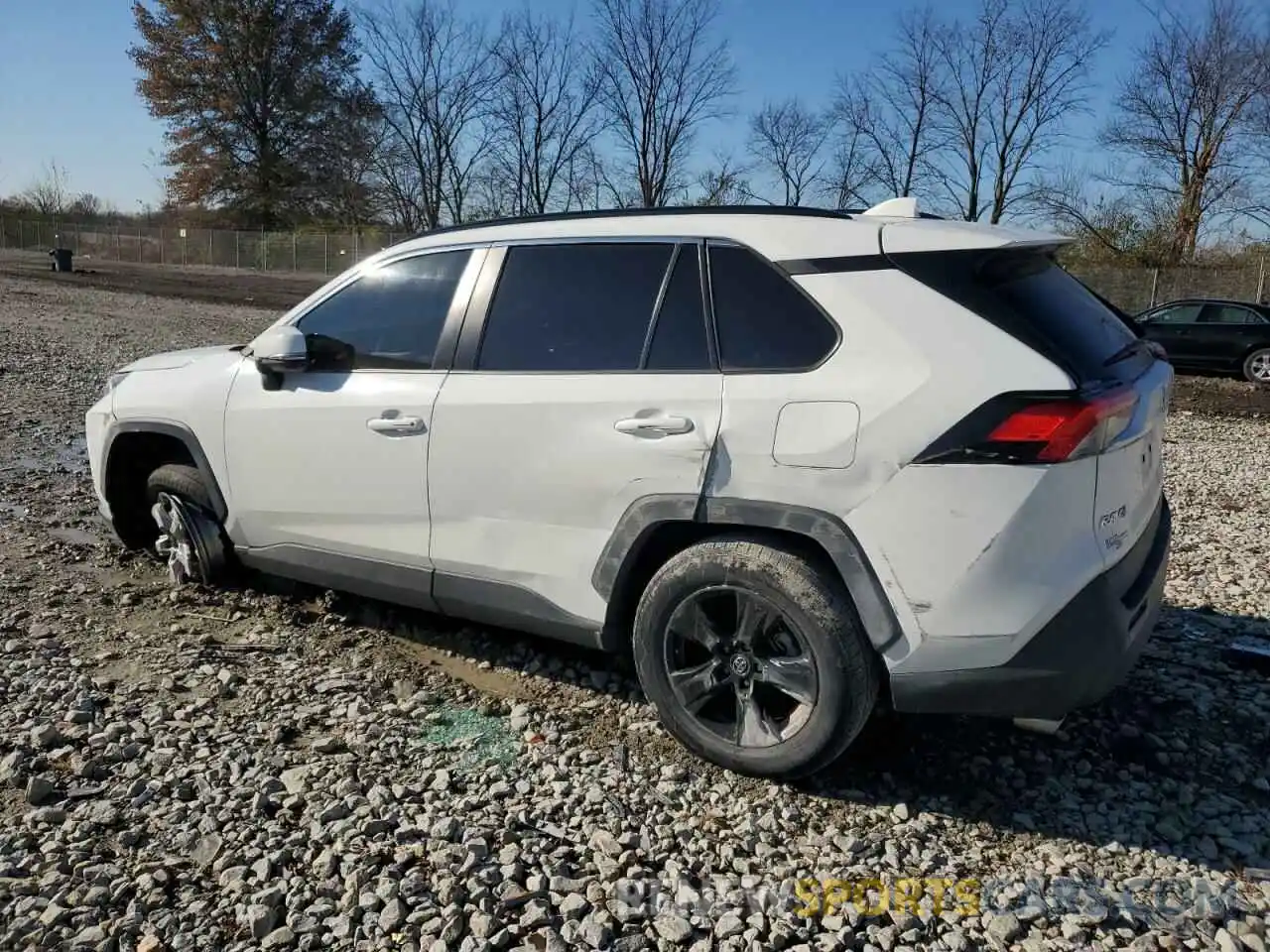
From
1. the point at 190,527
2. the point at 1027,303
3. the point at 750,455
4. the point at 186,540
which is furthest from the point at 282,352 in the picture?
the point at 1027,303

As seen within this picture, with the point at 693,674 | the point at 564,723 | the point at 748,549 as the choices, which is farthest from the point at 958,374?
the point at 564,723

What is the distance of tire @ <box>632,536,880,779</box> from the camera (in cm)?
292

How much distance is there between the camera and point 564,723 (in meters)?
3.59

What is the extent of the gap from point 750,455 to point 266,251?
163 feet

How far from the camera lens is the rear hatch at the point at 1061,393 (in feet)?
8.64

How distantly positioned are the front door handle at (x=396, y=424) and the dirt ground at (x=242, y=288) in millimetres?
12240

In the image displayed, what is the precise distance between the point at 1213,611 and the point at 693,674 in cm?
306

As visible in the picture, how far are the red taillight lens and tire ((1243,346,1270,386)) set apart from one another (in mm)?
16334

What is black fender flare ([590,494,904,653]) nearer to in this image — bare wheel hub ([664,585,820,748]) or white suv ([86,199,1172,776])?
white suv ([86,199,1172,776])

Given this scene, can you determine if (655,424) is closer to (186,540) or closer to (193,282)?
(186,540)

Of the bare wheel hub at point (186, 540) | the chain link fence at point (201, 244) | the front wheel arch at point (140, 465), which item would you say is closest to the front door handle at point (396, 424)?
the front wheel arch at point (140, 465)

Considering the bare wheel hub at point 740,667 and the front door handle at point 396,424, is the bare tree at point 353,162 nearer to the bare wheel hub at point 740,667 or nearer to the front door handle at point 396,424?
the front door handle at point 396,424

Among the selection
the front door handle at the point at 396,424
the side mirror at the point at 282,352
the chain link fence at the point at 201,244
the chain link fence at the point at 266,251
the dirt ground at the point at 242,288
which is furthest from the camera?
the chain link fence at the point at 201,244

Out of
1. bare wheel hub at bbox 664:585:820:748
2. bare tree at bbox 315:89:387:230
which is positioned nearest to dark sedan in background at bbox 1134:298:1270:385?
bare wheel hub at bbox 664:585:820:748
